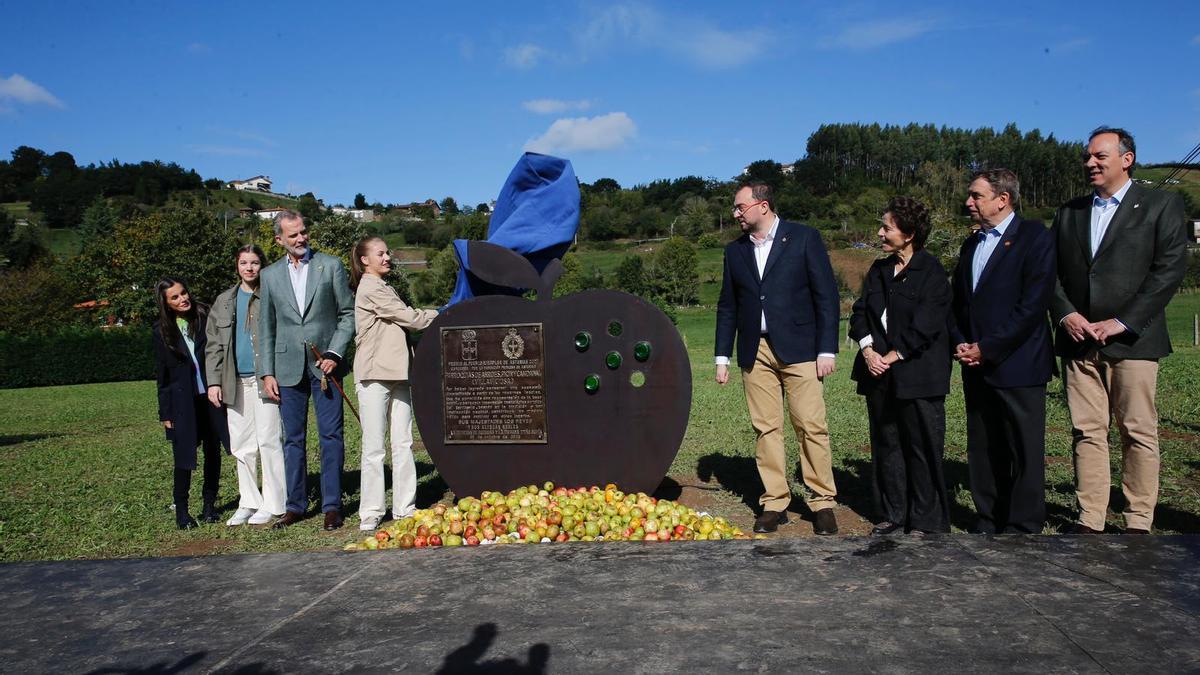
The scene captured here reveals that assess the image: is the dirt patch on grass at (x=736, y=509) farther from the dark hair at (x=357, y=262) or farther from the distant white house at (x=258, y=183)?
the distant white house at (x=258, y=183)

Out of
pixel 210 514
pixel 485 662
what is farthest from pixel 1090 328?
pixel 210 514

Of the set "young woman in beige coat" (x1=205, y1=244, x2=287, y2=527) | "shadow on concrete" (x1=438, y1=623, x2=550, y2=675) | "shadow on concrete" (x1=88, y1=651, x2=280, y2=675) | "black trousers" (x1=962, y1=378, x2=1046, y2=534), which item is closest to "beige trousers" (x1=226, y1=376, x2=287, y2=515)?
"young woman in beige coat" (x1=205, y1=244, x2=287, y2=527)

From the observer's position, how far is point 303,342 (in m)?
5.97

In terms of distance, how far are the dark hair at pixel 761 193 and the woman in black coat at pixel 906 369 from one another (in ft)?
2.33

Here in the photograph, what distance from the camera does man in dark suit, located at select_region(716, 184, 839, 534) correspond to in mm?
5227

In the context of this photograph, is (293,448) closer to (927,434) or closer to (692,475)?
(692,475)

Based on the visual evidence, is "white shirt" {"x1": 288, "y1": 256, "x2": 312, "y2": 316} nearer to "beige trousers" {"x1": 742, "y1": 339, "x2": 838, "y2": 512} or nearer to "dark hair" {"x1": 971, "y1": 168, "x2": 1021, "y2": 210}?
"beige trousers" {"x1": 742, "y1": 339, "x2": 838, "y2": 512}

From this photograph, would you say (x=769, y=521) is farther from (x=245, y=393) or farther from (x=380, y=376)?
(x=245, y=393)

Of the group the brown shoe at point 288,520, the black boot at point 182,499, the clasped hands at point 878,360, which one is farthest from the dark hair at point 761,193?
the black boot at point 182,499

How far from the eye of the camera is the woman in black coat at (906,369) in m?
4.86

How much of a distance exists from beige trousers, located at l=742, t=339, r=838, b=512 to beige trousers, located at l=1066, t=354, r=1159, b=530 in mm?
1380

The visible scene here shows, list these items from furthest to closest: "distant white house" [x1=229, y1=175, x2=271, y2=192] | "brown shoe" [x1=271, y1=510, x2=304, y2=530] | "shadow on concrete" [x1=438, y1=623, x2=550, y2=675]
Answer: "distant white house" [x1=229, y1=175, x2=271, y2=192], "brown shoe" [x1=271, y1=510, x2=304, y2=530], "shadow on concrete" [x1=438, y1=623, x2=550, y2=675]

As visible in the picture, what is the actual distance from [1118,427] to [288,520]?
534 cm

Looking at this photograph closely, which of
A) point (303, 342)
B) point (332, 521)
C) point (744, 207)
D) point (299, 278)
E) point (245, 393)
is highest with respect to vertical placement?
point (744, 207)
